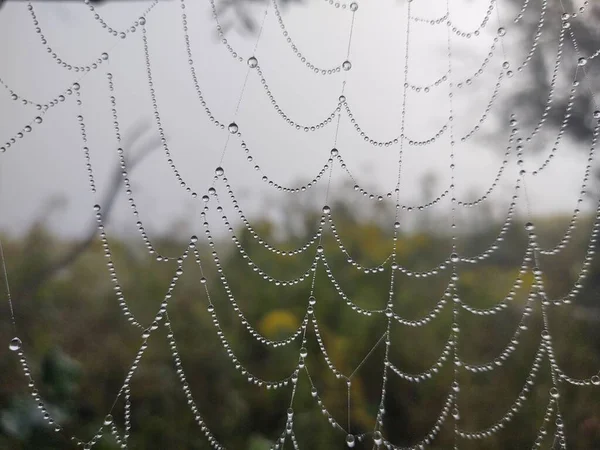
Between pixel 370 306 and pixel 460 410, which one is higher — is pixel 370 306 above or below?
above

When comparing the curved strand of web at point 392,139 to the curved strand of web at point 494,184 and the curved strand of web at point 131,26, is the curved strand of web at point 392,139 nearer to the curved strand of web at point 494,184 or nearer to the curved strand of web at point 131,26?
the curved strand of web at point 494,184

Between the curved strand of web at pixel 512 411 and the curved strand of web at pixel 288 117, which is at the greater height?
Answer: the curved strand of web at pixel 288 117

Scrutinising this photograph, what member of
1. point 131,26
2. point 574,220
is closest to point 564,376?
point 574,220

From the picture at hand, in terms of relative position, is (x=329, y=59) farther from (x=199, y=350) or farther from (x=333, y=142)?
(x=199, y=350)

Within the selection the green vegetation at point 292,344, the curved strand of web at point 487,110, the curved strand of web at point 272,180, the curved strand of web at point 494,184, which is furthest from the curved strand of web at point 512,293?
the curved strand of web at point 272,180

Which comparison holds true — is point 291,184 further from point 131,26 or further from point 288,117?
point 131,26

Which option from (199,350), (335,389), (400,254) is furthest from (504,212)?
(199,350)

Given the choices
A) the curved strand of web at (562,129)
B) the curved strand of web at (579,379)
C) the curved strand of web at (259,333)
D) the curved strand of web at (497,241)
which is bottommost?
the curved strand of web at (579,379)

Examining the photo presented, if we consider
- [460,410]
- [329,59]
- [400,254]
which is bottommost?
[460,410]

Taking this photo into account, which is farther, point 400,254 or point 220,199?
point 400,254

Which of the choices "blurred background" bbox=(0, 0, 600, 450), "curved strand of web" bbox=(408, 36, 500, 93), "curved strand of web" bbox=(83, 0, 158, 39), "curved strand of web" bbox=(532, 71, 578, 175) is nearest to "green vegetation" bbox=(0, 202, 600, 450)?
"blurred background" bbox=(0, 0, 600, 450)
